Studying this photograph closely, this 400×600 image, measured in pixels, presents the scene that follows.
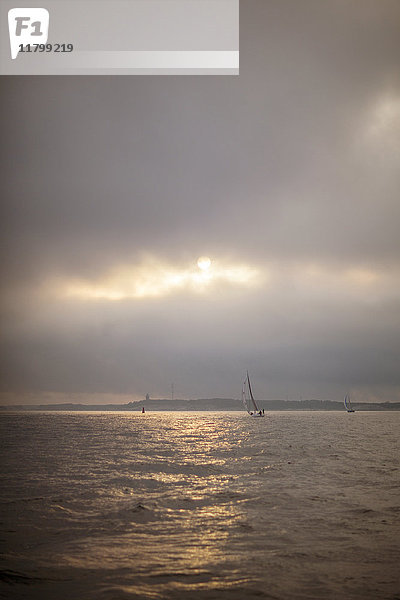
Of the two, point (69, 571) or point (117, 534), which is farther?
point (117, 534)

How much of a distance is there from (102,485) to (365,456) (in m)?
24.6

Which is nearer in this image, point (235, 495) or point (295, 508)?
point (295, 508)

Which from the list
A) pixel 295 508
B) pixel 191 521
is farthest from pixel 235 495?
pixel 191 521

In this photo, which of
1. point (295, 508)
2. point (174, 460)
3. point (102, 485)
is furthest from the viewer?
point (174, 460)

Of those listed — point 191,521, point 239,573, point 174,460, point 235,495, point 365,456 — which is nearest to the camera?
point 239,573

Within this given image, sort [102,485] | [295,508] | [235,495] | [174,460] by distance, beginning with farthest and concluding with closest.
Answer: [174,460] → [102,485] → [235,495] → [295,508]

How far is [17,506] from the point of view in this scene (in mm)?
17234

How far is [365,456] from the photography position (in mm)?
37531

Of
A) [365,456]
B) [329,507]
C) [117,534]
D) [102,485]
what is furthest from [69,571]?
[365,456]

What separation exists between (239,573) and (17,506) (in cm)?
1085

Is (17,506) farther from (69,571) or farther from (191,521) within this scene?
(69,571)

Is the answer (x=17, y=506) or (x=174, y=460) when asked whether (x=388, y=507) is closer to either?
(x=17, y=506)

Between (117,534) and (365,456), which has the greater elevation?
(117,534)

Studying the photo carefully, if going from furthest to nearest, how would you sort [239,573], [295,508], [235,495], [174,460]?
[174,460], [235,495], [295,508], [239,573]
